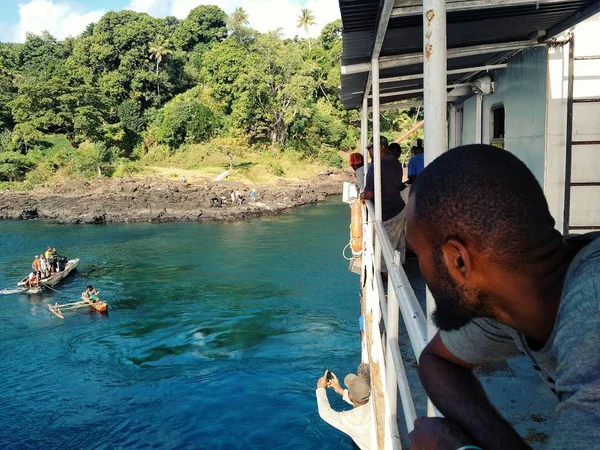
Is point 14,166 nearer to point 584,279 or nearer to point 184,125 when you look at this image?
point 184,125

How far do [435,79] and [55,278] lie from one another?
22.3 meters

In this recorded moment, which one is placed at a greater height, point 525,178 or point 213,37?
point 213,37

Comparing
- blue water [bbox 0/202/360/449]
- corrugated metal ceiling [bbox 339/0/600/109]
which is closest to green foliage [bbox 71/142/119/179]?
blue water [bbox 0/202/360/449]

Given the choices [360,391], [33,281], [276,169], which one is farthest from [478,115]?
[276,169]

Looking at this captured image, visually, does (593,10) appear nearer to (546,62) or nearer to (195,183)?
(546,62)

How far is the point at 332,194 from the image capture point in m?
44.5

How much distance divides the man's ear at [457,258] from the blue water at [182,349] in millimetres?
10409

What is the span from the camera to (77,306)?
18.8 m

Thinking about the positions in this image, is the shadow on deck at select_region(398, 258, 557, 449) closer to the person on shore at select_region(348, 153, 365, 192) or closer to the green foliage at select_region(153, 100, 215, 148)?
the person on shore at select_region(348, 153, 365, 192)

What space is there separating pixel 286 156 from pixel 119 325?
106ft

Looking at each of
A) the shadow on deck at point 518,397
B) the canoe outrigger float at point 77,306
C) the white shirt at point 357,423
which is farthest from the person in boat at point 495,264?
the canoe outrigger float at point 77,306

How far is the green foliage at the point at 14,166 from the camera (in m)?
41.4

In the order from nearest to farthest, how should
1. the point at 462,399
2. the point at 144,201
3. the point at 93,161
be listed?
the point at 462,399 → the point at 144,201 → the point at 93,161

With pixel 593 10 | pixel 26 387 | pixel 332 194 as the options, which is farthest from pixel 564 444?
pixel 332 194
